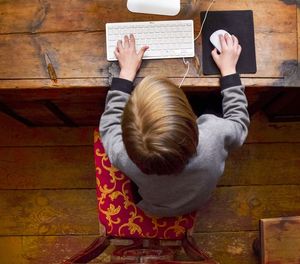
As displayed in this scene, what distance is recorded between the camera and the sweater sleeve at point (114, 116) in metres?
1.27

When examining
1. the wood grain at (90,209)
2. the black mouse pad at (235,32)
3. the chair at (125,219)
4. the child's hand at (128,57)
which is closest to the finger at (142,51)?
the child's hand at (128,57)

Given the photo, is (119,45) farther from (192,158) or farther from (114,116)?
(192,158)

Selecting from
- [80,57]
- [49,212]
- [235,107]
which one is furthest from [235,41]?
[49,212]

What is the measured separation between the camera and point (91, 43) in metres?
1.46

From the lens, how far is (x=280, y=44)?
145cm

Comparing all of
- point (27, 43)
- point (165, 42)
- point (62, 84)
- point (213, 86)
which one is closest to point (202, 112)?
point (213, 86)

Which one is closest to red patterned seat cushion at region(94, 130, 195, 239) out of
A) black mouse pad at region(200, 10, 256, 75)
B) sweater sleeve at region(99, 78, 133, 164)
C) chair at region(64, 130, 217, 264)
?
chair at region(64, 130, 217, 264)

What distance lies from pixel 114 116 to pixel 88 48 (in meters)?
0.25

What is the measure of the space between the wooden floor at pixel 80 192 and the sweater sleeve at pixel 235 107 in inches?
22.1

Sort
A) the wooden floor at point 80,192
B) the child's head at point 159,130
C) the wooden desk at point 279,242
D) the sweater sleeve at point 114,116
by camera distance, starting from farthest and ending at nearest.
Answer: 1. the wooden floor at point 80,192
2. the wooden desk at point 279,242
3. the sweater sleeve at point 114,116
4. the child's head at point 159,130

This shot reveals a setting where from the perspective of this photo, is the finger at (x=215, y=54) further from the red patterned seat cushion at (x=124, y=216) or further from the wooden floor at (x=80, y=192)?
the wooden floor at (x=80, y=192)

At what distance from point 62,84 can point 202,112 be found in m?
0.42

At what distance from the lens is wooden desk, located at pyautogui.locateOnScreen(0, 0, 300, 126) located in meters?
1.43

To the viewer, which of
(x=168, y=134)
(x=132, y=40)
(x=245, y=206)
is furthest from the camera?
(x=245, y=206)
